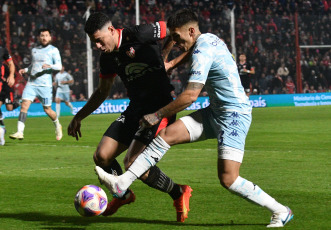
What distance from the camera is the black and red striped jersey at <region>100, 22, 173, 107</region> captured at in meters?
6.88

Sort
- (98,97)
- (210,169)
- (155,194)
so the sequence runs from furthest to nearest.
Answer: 1. (210,169)
2. (155,194)
3. (98,97)

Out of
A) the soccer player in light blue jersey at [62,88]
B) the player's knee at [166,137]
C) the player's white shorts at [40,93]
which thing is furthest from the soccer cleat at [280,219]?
the soccer player in light blue jersey at [62,88]

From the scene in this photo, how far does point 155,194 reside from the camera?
27.9ft

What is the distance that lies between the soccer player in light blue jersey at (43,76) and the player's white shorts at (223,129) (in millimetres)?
10106

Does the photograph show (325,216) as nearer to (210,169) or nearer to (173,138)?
(173,138)

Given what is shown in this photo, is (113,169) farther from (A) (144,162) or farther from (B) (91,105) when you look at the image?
(A) (144,162)

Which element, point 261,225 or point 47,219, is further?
point 47,219

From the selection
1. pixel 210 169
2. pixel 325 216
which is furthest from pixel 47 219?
pixel 210 169

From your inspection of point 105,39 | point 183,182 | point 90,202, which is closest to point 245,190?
point 90,202

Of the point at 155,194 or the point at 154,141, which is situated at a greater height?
the point at 154,141

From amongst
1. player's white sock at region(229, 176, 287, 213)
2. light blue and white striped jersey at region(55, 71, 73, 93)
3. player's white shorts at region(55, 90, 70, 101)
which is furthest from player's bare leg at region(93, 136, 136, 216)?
light blue and white striped jersey at region(55, 71, 73, 93)

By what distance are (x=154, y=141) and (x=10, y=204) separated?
251 centimetres

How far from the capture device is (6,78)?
20516 millimetres

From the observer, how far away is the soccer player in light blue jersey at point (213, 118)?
19.6 feet
